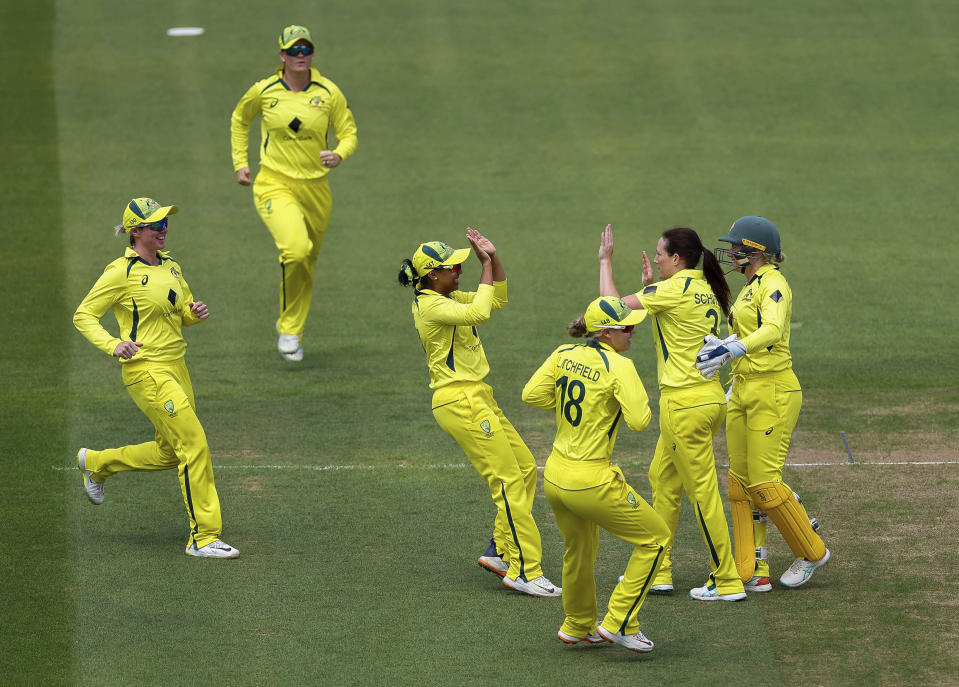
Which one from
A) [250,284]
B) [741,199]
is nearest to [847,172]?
[741,199]

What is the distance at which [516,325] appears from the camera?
15.1 meters

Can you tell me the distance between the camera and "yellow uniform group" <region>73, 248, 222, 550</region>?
976 cm

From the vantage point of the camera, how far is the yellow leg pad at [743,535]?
9273 mm

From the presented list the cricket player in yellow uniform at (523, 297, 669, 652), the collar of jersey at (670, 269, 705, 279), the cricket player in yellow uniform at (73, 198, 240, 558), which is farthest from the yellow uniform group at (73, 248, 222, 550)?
the collar of jersey at (670, 269, 705, 279)

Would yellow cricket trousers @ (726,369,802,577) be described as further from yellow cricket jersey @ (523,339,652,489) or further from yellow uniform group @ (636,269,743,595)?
yellow cricket jersey @ (523,339,652,489)

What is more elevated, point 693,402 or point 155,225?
point 155,225

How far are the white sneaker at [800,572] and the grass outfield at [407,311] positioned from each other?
114 mm

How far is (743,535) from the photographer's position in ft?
30.5

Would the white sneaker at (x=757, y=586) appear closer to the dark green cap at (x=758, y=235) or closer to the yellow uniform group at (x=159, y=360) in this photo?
the dark green cap at (x=758, y=235)

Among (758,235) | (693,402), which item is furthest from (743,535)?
(758,235)

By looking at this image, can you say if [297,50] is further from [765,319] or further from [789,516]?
[789,516]

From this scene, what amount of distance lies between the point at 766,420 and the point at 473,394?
6.44 feet

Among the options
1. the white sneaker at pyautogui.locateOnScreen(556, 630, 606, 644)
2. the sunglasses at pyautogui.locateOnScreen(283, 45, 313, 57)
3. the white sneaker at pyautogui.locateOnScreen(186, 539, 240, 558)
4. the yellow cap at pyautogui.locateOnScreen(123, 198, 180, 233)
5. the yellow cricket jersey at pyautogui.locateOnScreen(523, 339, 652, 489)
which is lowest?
the white sneaker at pyautogui.locateOnScreen(556, 630, 606, 644)

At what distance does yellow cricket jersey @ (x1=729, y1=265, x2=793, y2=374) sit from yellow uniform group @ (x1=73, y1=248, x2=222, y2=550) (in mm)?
3804
